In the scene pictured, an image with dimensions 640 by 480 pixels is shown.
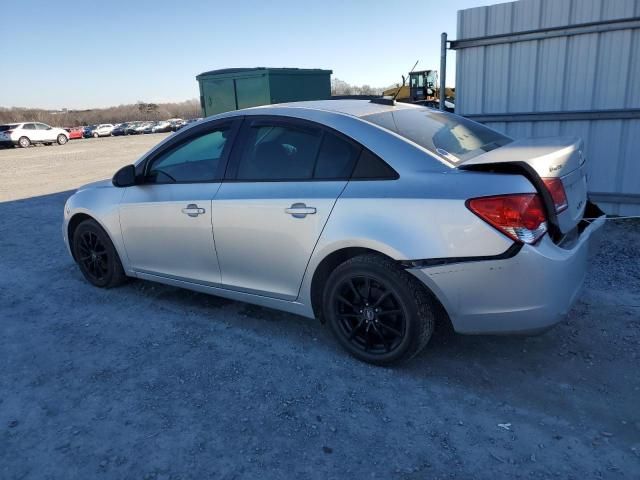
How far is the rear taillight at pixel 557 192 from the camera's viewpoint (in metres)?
2.66

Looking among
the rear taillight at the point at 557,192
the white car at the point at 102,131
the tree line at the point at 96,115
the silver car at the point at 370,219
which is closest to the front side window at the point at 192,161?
the silver car at the point at 370,219

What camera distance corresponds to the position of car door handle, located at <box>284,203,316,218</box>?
3.10m

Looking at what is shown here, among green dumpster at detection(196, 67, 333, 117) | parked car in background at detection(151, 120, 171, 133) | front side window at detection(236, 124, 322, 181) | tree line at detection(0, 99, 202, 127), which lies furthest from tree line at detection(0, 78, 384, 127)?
front side window at detection(236, 124, 322, 181)

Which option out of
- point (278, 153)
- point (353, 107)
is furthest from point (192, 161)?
point (353, 107)

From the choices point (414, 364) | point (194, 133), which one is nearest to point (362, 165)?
point (414, 364)

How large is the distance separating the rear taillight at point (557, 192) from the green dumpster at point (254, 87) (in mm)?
6378

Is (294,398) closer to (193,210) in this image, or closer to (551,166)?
(193,210)

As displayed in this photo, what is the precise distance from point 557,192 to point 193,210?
7.99 ft

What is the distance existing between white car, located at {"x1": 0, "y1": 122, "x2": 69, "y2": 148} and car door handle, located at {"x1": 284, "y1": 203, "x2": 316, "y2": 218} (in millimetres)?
34782

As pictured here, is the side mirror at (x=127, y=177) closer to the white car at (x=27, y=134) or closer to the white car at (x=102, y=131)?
the white car at (x=27, y=134)

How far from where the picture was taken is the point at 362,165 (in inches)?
118

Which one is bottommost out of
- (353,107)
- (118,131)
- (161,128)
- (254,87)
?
(118,131)

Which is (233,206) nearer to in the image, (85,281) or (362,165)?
(362,165)

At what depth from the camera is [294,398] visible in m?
2.86
